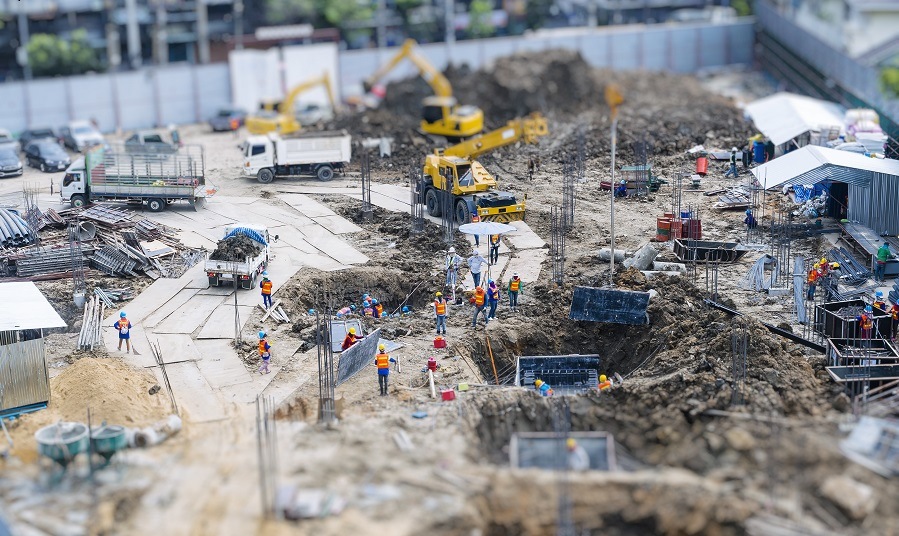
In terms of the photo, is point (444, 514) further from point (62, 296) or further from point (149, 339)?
point (62, 296)

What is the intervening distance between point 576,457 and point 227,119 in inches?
1653

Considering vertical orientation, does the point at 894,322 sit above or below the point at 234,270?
below

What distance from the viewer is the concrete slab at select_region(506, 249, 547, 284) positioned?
38219 mm

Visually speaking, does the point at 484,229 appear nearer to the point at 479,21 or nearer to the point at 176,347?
the point at 176,347

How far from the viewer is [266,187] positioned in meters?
49.1

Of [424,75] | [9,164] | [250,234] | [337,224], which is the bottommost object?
[337,224]

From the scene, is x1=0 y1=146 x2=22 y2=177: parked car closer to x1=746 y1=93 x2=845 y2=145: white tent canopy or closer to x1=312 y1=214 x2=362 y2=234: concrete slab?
x1=312 y1=214 x2=362 y2=234: concrete slab

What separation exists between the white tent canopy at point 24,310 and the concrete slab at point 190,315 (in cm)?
393

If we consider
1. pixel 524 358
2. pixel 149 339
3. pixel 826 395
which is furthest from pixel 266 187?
pixel 826 395

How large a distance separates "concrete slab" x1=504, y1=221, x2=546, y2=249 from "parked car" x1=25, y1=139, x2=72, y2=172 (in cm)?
2046

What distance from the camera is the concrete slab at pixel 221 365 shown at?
3173cm

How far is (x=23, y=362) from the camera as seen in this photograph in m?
29.8

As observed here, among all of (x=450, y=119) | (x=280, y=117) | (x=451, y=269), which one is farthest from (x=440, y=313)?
(x=280, y=117)

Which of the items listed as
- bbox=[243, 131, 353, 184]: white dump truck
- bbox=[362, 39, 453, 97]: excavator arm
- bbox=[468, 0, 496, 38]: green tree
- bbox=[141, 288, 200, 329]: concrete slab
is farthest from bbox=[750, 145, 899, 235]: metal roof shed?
bbox=[468, 0, 496, 38]: green tree
